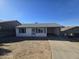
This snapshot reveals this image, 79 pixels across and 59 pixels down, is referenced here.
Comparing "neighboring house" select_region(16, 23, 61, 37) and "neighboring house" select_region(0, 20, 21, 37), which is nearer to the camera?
"neighboring house" select_region(16, 23, 61, 37)

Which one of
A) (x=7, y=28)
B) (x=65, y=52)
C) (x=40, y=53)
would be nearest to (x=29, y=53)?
(x=40, y=53)

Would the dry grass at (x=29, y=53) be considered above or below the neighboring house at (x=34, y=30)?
below

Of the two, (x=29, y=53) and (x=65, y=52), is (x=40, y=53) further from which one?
(x=65, y=52)

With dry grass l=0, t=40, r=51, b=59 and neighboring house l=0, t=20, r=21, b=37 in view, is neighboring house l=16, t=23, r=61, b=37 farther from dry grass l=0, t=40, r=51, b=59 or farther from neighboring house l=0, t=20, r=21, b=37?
dry grass l=0, t=40, r=51, b=59

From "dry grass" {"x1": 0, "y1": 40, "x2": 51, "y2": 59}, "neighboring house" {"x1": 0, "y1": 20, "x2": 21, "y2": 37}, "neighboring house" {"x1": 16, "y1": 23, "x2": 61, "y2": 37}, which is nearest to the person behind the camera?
"dry grass" {"x1": 0, "y1": 40, "x2": 51, "y2": 59}

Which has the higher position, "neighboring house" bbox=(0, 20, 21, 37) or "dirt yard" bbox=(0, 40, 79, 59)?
"neighboring house" bbox=(0, 20, 21, 37)

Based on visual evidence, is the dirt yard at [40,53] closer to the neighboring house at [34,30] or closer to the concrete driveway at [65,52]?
the concrete driveway at [65,52]

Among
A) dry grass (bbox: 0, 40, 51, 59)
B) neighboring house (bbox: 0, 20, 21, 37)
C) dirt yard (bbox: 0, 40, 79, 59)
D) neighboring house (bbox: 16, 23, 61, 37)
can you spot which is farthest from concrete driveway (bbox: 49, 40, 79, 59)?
neighboring house (bbox: 0, 20, 21, 37)

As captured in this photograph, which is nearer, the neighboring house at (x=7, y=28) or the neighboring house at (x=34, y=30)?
the neighboring house at (x=34, y=30)

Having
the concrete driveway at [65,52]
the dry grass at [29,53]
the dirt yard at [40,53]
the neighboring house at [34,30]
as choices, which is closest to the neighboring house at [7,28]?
the neighboring house at [34,30]

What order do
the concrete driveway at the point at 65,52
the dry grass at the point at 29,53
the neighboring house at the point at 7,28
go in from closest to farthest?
the dry grass at the point at 29,53
the concrete driveway at the point at 65,52
the neighboring house at the point at 7,28

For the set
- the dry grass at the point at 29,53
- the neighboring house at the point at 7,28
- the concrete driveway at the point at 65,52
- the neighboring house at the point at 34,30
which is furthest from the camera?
the neighboring house at the point at 7,28

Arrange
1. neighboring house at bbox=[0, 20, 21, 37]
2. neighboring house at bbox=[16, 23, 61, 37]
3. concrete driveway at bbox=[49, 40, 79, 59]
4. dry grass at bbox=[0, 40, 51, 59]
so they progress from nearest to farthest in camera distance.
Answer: dry grass at bbox=[0, 40, 51, 59], concrete driveway at bbox=[49, 40, 79, 59], neighboring house at bbox=[16, 23, 61, 37], neighboring house at bbox=[0, 20, 21, 37]

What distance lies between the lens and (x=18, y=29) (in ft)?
87.8
